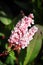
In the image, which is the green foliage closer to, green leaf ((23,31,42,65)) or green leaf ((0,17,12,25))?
green leaf ((23,31,42,65))

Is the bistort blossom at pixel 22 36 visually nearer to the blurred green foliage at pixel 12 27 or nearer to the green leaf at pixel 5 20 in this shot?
the blurred green foliage at pixel 12 27

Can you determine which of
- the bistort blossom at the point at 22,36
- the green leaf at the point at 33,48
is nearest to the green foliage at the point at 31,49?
the green leaf at the point at 33,48

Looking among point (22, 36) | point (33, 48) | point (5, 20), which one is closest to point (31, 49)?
point (33, 48)

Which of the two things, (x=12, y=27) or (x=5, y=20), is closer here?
(x=12, y=27)

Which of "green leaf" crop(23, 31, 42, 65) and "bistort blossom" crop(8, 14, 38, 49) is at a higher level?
"bistort blossom" crop(8, 14, 38, 49)

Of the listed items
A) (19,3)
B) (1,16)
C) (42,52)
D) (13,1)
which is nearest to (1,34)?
(1,16)

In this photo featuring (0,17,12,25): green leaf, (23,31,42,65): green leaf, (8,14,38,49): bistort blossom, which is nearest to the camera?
(8,14,38,49): bistort blossom

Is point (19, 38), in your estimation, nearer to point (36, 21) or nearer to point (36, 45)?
point (36, 45)

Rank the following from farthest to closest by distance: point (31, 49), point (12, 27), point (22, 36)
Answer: point (12, 27)
point (31, 49)
point (22, 36)

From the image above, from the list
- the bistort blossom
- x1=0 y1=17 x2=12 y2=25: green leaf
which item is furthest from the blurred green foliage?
the bistort blossom

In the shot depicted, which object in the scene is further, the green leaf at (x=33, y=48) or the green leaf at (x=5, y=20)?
the green leaf at (x=5, y=20)

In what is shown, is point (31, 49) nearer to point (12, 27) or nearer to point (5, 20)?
point (12, 27)

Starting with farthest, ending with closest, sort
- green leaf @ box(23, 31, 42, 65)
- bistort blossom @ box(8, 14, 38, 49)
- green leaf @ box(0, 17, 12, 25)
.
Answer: green leaf @ box(0, 17, 12, 25) < green leaf @ box(23, 31, 42, 65) < bistort blossom @ box(8, 14, 38, 49)
